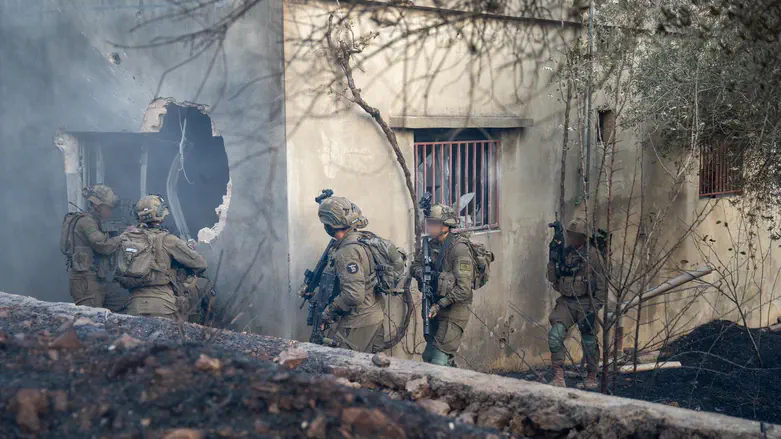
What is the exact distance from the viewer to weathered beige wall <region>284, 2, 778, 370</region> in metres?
6.14

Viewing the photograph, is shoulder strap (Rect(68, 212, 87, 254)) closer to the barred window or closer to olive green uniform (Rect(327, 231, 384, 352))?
olive green uniform (Rect(327, 231, 384, 352))

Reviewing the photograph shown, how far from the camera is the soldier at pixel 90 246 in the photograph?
6684 mm

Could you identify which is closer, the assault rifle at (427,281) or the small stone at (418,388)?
the small stone at (418,388)

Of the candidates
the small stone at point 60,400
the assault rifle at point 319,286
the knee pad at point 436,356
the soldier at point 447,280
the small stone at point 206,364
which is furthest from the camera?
the knee pad at point 436,356

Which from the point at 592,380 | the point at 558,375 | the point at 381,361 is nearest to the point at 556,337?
the point at 558,375

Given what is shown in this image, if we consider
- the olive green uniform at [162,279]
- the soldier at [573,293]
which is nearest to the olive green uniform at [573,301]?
the soldier at [573,293]

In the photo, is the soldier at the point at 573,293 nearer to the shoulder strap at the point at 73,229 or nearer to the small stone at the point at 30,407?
the shoulder strap at the point at 73,229

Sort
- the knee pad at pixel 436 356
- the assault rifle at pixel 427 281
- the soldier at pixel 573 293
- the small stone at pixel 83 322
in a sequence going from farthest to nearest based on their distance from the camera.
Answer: the soldier at pixel 573 293 < the knee pad at pixel 436 356 < the assault rifle at pixel 427 281 < the small stone at pixel 83 322

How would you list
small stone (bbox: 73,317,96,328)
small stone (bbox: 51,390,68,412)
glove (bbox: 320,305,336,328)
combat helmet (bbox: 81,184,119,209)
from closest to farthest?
small stone (bbox: 51,390,68,412) → small stone (bbox: 73,317,96,328) → glove (bbox: 320,305,336,328) → combat helmet (bbox: 81,184,119,209)

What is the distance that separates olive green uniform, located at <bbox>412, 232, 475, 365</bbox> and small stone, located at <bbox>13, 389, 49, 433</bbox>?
152 inches

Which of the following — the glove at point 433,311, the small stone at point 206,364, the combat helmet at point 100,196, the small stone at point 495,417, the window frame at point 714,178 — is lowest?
the small stone at point 495,417

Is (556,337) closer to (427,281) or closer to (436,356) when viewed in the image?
(436,356)

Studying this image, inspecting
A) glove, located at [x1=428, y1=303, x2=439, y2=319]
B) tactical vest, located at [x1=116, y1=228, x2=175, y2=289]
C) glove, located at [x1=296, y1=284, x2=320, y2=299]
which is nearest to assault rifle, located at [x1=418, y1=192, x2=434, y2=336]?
glove, located at [x1=428, y1=303, x2=439, y2=319]

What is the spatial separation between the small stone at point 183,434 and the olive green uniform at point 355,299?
3.07 meters
